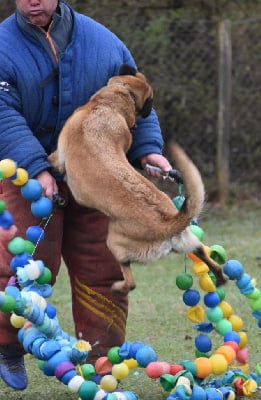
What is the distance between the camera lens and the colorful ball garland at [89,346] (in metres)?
4.04

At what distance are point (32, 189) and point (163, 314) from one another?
2518 millimetres

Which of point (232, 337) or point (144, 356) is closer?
point (144, 356)

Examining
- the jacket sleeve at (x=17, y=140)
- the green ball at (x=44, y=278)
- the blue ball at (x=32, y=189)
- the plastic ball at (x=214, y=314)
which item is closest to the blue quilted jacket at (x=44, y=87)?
the jacket sleeve at (x=17, y=140)

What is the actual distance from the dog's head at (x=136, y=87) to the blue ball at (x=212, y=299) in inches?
34.9

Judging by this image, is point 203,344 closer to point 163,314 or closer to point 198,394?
point 198,394

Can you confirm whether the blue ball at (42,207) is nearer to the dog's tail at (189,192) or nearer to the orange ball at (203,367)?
the dog's tail at (189,192)

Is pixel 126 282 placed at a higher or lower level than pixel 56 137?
lower

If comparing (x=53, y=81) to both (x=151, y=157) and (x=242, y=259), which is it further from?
(x=242, y=259)

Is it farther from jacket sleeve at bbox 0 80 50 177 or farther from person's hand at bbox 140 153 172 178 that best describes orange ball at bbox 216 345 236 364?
jacket sleeve at bbox 0 80 50 177

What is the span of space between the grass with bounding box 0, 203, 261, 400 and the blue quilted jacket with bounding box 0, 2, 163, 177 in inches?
46.9

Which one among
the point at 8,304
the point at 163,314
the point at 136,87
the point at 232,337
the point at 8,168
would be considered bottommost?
the point at 163,314

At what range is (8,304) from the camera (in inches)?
153

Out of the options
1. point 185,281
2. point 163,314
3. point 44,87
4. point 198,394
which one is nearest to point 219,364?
point 198,394

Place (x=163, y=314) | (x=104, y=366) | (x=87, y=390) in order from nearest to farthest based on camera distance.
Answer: (x=87, y=390) → (x=104, y=366) → (x=163, y=314)
